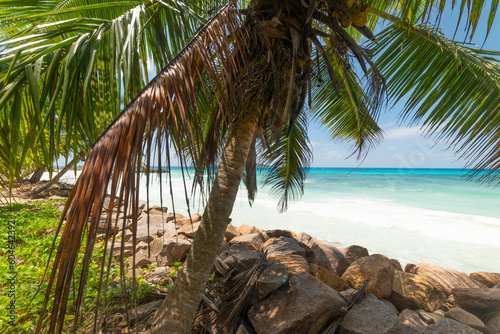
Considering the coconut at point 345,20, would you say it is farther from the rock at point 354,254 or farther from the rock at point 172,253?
the rock at point 354,254

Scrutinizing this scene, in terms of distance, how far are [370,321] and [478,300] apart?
1.34m

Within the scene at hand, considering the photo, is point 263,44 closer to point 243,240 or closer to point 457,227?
point 243,240

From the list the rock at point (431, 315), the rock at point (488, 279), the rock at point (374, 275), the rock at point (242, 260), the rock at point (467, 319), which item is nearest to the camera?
the rock at point (467, 319)

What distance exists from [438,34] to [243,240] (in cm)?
294

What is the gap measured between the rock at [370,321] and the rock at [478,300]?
1.09 m

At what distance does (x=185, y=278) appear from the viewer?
1.48 m

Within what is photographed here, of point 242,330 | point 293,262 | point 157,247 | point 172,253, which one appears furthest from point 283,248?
point 157,247

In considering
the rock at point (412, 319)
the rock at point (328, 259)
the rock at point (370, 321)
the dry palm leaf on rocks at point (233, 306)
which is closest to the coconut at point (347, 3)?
the dry palm leaf on rocks at point (233, 306)

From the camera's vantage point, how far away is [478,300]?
2131mm

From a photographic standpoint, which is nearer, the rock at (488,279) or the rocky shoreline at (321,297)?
the rocky shoreline at (321,297)

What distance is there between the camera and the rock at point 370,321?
1596mm

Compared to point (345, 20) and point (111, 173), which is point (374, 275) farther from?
point (111, 173)

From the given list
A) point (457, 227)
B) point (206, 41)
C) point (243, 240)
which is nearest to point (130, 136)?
point (206, 41)

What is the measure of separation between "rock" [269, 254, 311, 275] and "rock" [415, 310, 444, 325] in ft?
3.43
